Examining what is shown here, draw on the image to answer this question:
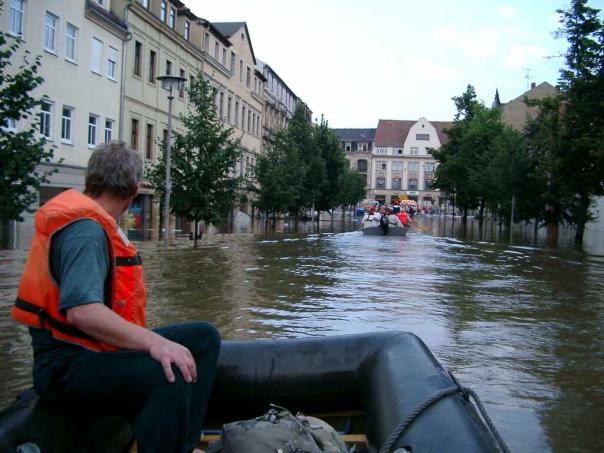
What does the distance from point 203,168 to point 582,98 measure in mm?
17493

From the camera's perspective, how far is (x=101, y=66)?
30.9 meters

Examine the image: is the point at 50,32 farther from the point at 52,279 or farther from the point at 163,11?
the point at 52,279

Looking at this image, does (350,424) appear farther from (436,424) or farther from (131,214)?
(131,214)

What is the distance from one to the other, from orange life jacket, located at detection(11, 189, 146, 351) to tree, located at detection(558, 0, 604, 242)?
27.6 metres

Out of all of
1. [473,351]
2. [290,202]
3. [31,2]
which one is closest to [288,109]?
[290,202]

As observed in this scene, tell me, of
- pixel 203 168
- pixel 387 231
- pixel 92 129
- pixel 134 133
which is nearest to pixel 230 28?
pixel 134 133

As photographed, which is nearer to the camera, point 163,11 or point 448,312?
point 448,312

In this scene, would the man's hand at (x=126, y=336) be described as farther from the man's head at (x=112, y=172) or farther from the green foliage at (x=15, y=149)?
the green foliage at (x=15, y=149)

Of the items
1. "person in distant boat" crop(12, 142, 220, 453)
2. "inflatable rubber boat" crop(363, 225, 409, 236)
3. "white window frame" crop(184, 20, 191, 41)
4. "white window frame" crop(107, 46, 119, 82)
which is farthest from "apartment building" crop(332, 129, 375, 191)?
"person in distant boat" crop(12, 142, 220, 453)

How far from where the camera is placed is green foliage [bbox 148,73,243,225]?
22422 mm

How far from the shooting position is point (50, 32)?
26688 mm

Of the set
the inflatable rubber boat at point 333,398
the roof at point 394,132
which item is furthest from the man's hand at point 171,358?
the roof at point 394,132

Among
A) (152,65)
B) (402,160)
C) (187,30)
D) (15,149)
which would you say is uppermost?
(187,30)

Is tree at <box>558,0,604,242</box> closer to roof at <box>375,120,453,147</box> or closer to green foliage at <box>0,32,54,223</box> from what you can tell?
green foliage at <box>0,32,54,223</box>
